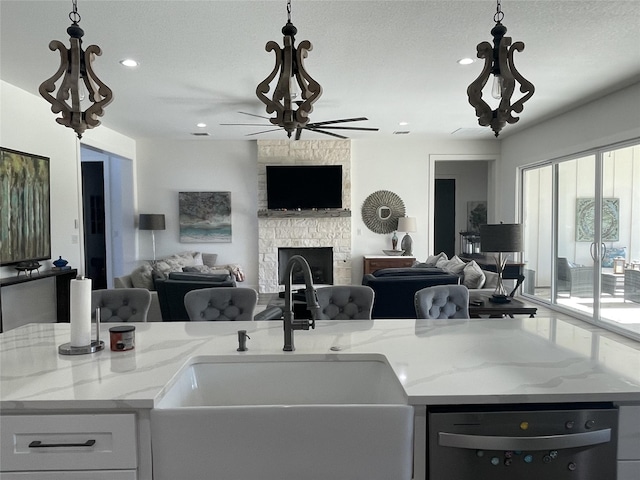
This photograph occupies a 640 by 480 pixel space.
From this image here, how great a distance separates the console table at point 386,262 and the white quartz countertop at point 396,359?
17.5 ft

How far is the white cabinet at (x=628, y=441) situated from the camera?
118cm

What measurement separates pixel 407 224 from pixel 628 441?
6.49 meters

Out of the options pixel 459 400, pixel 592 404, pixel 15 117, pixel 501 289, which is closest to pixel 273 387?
pixel 459 400

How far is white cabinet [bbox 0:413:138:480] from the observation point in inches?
44.3

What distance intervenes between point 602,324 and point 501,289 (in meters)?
2.26

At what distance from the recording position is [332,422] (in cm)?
114

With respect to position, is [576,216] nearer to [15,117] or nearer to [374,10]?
[374,10]

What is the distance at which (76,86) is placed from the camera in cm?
165

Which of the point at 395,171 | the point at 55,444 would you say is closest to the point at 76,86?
the point at 55,444

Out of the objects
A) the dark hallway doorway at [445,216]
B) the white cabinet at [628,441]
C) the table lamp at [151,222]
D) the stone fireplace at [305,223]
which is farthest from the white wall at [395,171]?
the white cabinet at [628,441]

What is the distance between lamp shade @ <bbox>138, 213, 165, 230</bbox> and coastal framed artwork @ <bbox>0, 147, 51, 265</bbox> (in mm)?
2402

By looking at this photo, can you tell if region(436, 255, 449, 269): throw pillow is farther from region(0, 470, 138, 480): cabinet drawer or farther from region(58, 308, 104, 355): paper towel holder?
region(0, 470, 138, 480): cabinet drawer

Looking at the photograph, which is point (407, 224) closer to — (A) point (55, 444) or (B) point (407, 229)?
(B) point (407, 229)

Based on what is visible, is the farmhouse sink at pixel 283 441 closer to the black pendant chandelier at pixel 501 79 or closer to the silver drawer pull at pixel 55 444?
the silver drawer pull at pixel 55 444
